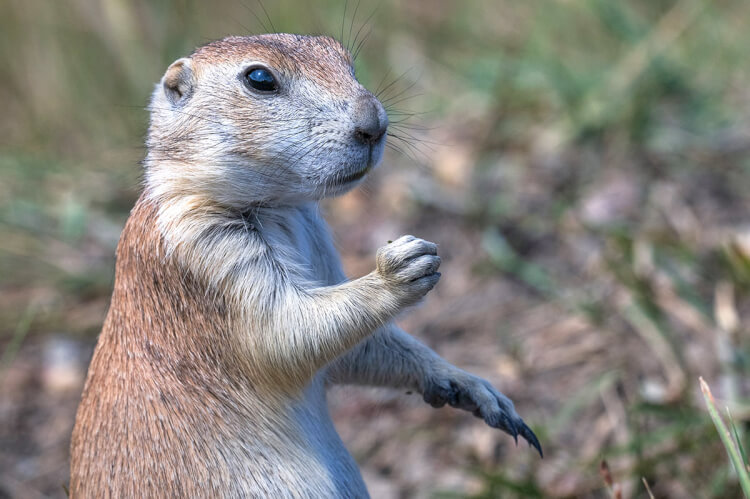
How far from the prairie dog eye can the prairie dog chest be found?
13.5 inches

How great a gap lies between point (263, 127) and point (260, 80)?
139 mm

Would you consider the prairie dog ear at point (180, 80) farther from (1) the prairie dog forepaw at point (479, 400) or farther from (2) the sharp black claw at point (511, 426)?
(2) the sharp black claw at point (511, 426)

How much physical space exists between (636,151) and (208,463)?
3653 mm

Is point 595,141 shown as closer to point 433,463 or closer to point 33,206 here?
point 433,463

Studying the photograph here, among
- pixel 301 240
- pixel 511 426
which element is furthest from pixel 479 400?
pixel 301 240

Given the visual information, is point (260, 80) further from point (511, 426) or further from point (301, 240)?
point (511, 426)

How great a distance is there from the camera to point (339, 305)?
7.54ft

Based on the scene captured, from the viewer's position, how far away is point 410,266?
7.38 ft

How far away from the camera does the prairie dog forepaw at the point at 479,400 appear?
2.58m

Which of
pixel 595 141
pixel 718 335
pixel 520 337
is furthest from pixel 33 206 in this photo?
pixel 718 335

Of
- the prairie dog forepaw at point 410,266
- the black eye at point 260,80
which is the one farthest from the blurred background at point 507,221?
the prairie dog forepaw at point 410,266

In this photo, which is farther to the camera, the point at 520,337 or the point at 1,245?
the point at 1,245

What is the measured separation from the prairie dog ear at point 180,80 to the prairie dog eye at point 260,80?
0.68 feet

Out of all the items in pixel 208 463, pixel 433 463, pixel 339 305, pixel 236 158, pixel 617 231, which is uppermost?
pixel 236 158
